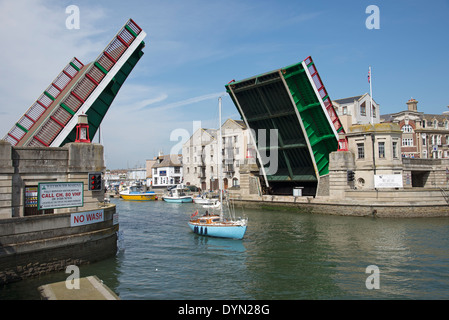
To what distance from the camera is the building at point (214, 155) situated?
73500 mm

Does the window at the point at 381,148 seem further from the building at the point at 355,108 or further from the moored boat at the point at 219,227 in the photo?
the moored boat at the point at 219,227

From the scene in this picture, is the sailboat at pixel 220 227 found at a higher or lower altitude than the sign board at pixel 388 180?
lower

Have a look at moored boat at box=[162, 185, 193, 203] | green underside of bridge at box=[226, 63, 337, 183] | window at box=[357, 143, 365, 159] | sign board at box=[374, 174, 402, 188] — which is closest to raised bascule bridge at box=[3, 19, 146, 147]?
green underside of bridge at box=[226, 63, 337, 183]

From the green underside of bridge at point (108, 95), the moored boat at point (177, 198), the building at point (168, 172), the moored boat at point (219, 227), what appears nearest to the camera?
the green underside of bridge at point (108, 95)

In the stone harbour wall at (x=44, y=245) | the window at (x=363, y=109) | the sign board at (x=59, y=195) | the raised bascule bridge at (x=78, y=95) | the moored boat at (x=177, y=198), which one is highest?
the window at (x=363, y=109)

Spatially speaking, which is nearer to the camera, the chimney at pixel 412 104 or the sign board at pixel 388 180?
the sign board at pixel 388 180

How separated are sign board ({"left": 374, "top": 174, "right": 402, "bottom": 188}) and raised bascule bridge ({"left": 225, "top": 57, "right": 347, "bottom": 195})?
5133 mm

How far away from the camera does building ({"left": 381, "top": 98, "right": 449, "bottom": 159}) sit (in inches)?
2381

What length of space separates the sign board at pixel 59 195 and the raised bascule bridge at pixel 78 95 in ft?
15.8

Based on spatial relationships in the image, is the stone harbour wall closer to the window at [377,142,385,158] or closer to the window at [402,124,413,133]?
the window at [377,142,385,158]

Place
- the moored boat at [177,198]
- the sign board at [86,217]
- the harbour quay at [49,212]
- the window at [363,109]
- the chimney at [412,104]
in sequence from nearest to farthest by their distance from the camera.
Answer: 1. the harbour quay at [49,212]
2. the sign board at [86,217]
3. the window at [363,109]
4. the chimney at [412,104]
5. the moored boat at [177,198]

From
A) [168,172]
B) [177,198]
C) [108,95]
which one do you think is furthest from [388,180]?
[168,172]

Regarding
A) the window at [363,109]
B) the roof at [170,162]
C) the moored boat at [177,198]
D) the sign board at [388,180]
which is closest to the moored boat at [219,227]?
the sign board at [388,180]
